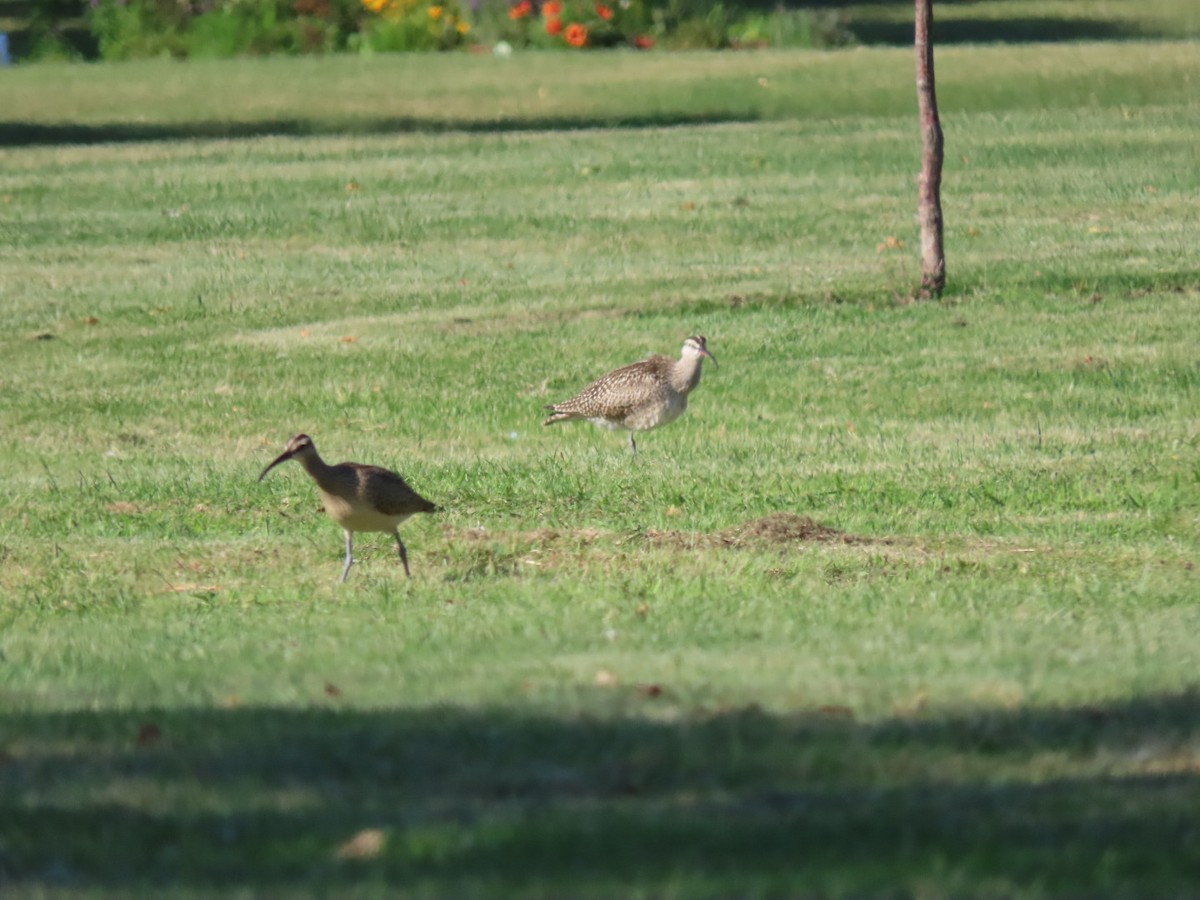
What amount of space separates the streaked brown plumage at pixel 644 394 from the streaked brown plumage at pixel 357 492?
3933mm

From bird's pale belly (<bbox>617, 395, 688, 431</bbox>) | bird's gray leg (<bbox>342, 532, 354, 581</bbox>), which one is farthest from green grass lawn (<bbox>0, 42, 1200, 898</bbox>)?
bird's pale belly (<bbox>617, 395, 688, 431</bbox>)

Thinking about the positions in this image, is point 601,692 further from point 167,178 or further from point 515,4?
point 515,4

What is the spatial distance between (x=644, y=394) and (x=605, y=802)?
7.88 metres

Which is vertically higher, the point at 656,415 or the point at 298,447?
the point at 298,447

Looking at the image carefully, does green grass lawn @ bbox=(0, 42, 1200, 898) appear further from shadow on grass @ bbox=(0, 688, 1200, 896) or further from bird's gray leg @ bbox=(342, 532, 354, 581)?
bird's gray leg @ bbox=(342, 532, 354, 581)

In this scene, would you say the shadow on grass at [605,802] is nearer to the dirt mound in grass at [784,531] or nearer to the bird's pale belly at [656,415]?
the dirt mound in grass at [784,531]

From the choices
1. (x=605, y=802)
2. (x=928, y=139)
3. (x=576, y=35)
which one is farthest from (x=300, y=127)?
(x=605, y=802)

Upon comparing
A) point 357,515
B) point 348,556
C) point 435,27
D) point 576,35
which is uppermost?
point 435,27

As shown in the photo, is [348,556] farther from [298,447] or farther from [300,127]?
[300,127]

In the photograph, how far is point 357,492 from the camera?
9531 millimetres

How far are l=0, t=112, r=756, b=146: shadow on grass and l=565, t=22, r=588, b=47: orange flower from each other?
25.8ft

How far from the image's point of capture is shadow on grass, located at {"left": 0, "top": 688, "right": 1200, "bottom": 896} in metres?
5.11

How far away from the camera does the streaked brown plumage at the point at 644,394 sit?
13.5 metres

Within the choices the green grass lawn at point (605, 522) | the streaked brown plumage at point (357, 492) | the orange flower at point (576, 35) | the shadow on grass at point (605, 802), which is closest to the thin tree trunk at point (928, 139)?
the green grass lawn at point (605, 522)
